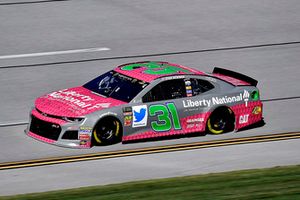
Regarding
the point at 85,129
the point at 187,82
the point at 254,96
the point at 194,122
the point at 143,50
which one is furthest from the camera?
the point at 143,50

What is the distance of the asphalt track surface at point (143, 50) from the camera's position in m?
16.2

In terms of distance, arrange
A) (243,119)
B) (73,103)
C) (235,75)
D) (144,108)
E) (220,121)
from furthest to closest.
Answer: (235,75)
(243,119)
(220,121)
(144,108)
(73,103)

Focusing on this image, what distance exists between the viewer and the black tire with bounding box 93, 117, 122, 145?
53.1 ft

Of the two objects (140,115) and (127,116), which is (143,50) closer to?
(140,115)

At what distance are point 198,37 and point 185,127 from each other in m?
7.90

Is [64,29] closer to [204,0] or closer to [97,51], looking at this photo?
[97,51]

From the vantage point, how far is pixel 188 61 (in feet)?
74.1

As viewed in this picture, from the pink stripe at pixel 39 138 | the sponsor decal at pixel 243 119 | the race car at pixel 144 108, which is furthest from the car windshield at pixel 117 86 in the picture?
the sponsor decal at pixel 243 119

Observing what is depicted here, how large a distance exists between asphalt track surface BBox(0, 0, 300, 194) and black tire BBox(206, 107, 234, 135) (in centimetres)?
25

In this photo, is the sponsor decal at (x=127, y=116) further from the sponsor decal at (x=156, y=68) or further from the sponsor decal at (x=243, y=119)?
the sponsor decal at (x=243, y=119)

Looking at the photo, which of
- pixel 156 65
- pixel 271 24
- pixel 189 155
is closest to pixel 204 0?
pixel 271 24

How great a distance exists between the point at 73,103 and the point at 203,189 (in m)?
4.14

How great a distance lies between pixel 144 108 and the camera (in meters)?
16.6

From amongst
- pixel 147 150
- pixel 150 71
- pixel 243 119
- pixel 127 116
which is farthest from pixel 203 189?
pixel 243 119
